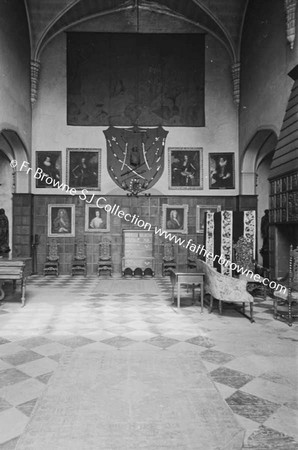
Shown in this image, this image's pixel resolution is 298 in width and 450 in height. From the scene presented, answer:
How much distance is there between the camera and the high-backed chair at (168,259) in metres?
13.1

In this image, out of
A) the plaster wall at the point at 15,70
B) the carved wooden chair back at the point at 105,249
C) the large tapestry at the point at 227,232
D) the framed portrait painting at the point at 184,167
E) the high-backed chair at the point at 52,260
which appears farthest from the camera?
the framed portrait painting at the point at 184,167

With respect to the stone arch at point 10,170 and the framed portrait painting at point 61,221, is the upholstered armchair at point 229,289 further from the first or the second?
the stone arch at point 10,170

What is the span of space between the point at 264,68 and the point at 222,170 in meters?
4.06

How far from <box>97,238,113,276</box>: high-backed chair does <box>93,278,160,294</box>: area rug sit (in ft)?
3.81

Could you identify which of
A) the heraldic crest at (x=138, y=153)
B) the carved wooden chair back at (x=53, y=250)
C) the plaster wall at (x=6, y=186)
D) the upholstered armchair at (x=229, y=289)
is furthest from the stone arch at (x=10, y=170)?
the upholstered armchair at (x=229, y=289)

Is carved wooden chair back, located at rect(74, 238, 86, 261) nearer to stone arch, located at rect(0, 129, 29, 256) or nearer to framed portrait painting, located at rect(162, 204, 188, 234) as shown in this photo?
stone arch, located at rect(0, 129, 29, 256)

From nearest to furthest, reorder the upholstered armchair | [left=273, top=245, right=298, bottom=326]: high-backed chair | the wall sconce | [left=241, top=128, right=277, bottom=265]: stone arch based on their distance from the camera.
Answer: [left=273, top=245, right=298, bottom=326]: high-backed chair
the upholstered armchair
the wall sconce
[left=241, top=128, right=277, bottom=265]: stone arch

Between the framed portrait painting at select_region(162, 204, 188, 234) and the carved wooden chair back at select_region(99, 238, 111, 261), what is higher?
the framed portrait painting at select_region(162, 204, 188, 234)

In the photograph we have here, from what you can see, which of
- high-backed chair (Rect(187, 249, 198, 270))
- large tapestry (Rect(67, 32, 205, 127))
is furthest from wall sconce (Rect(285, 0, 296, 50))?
high-backed chair (Rect(187, 249, 198, 270))

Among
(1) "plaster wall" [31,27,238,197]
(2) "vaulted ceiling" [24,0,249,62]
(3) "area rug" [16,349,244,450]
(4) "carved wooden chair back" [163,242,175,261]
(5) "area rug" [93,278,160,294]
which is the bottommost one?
(5) "area rug" [93,278,160,294]

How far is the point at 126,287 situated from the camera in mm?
10367

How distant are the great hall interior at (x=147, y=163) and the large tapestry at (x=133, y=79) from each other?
0.04 m

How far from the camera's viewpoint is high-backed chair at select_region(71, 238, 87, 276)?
13.0 meters

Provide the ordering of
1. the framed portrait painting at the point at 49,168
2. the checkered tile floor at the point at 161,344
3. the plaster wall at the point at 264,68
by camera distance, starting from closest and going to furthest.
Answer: the checkered tile floor at the point at 161,344
the plaster wall at the point at 264,68
the framed portrait painting at the point at 49,168
